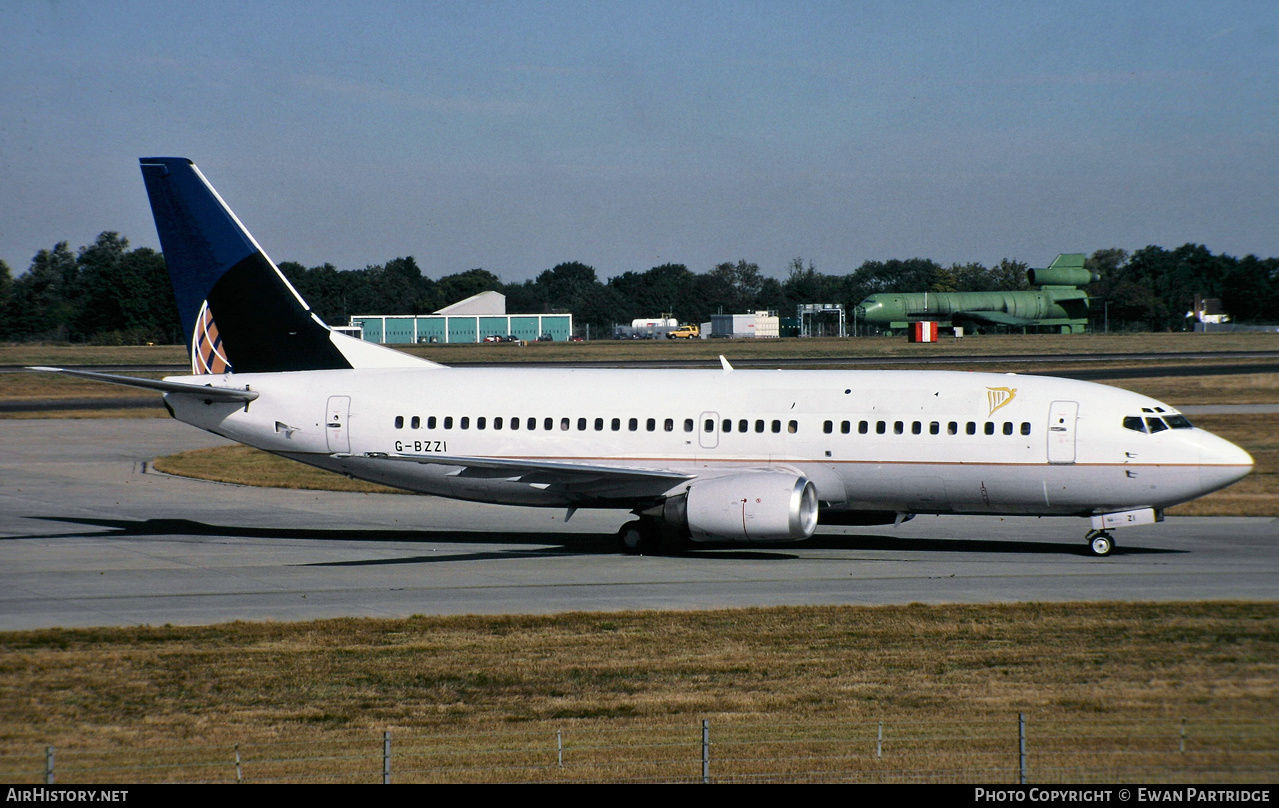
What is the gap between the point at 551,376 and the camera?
1184 inches

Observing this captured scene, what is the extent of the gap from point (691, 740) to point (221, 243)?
22050 millimetres

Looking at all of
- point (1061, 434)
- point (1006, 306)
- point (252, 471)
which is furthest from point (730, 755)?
point (1006, 306)

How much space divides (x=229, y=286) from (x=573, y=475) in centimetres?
1068

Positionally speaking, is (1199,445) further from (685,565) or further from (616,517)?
(616,517)

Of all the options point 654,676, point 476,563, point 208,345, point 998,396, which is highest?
point 208,345

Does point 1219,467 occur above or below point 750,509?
above

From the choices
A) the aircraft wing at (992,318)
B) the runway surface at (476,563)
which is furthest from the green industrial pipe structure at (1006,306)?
the runway surface at (476,563)

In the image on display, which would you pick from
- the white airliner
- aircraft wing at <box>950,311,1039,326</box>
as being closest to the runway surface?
the white airliner

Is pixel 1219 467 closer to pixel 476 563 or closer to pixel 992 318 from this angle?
pixel 476 563

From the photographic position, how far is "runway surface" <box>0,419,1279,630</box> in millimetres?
21906

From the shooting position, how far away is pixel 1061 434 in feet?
86.0

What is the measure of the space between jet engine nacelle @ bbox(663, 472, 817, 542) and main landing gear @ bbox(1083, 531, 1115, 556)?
627 centimetres

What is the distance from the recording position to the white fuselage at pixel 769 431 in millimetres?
26125

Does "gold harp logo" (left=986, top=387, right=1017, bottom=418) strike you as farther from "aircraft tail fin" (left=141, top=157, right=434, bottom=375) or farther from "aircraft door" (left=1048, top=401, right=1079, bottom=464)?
"aircraft tail fin" (left=141, top=157, right=434, bottom=375)
